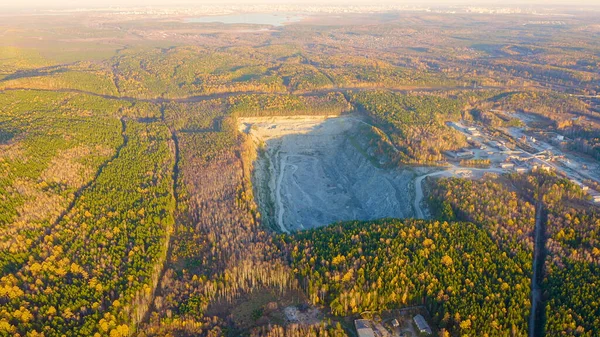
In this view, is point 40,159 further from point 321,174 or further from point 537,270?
point 537,270

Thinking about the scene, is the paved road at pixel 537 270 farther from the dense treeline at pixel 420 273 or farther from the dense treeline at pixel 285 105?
the dense treeline at pixel 285 105

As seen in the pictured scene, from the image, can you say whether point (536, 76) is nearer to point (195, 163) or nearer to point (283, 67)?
point (283, 67)

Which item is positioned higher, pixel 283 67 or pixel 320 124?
pixel 283 67

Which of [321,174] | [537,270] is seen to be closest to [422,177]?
[321,174]

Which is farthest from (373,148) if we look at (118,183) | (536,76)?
(536,76)

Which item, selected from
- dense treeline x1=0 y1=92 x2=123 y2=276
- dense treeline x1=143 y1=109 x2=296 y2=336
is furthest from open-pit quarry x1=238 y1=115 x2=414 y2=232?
dense treeline x1=0 y1=92 x2=123 y2=276

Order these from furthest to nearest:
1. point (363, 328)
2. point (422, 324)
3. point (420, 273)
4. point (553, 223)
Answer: point (553, 223) < point (420, 273) < point (422, 324) < point (363, 328)

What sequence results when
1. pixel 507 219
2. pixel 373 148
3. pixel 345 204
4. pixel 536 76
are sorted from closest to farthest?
pixel 507 219 → pixel 345 204 → pixel 373 148 → pixel 536 76

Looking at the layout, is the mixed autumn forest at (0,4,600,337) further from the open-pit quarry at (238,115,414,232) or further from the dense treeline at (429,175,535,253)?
the open-pit quarry at (238,115,414,232)
